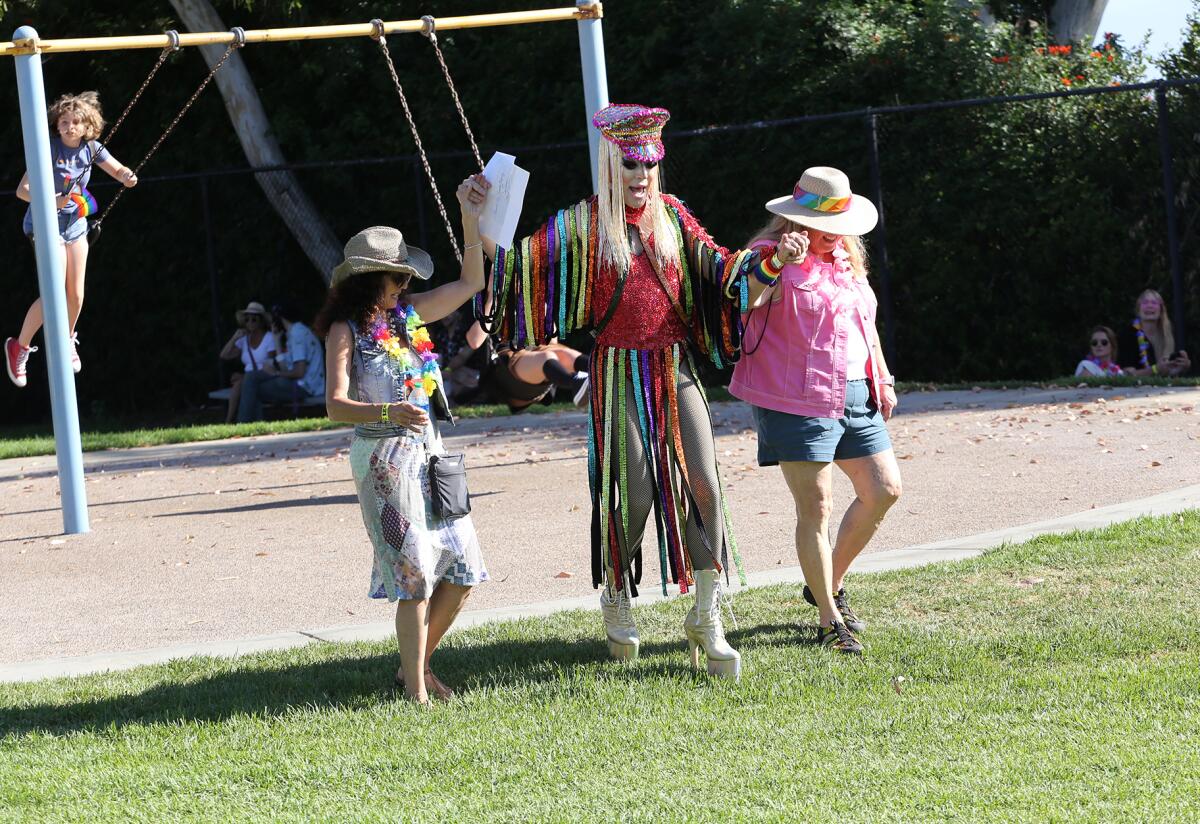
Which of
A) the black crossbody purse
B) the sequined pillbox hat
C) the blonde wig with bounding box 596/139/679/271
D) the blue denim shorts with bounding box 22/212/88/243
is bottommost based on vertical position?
the black crossbody purse

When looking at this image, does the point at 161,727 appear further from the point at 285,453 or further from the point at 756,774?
the point at 285,453

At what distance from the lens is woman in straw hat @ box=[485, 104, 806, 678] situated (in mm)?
5293

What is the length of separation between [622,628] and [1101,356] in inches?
359

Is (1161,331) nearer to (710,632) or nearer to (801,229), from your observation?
(801,229)

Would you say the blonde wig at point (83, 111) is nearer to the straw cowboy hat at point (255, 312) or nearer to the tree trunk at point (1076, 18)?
the straw cowboy hat at point (255, 312)

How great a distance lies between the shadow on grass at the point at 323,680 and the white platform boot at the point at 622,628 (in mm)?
52

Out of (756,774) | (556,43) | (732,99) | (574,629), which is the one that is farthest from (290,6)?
(756,774)

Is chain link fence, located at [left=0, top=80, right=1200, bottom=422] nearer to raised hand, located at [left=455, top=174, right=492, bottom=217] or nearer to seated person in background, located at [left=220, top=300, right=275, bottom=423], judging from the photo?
seated person in background, located at [left=220, top=300, right=275, bottom=423]

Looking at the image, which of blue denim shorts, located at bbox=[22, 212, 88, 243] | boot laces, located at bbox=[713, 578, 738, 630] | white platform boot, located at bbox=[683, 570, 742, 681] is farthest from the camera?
blue denim shorts, located at bbox=[22, 212, 88, 243]

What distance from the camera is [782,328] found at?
559cm

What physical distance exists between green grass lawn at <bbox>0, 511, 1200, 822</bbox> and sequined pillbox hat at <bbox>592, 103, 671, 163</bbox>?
172 centimetres

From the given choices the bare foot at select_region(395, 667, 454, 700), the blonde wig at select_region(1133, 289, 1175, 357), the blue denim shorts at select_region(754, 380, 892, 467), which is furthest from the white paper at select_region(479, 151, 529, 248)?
the blonde wig at select_region(1133, 289, 1175, 357)

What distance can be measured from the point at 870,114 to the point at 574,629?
9.22m

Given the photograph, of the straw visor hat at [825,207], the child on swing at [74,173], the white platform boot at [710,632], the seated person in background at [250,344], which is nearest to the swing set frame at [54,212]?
the child on swing at [74,173]
